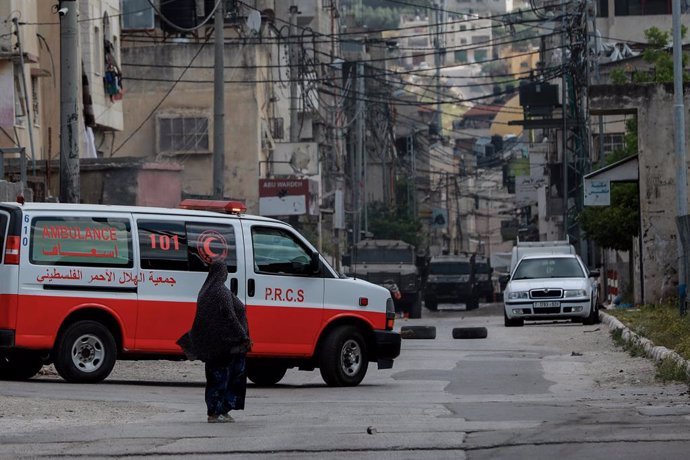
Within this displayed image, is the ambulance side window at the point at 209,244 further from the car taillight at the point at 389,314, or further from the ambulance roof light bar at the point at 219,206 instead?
the car taillight at the point at 389,314

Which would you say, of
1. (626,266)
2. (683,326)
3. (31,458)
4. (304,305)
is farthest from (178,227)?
(626,266)

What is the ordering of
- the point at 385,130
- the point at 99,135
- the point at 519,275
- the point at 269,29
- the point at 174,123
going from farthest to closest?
the point at 385,130, the point at 269,29, the point at 174,123, the point at 99,135, the point at 519,275

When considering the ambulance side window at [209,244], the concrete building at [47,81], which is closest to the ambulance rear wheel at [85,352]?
the ambulance side window at [209,244]

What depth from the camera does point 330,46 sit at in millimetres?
95500

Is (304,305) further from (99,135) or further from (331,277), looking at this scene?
(99,135)

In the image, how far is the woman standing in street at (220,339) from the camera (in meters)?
13.0

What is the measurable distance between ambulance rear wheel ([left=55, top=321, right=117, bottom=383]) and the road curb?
21.0ft

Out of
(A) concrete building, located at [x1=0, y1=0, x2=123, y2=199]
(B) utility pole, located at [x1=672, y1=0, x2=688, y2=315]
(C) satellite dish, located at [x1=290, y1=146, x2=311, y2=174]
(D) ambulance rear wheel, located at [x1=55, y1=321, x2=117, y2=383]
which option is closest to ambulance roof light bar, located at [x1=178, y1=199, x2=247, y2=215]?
(D) ambulance rear wheel, located at [x1=55, y1=321, x2=117, y2=383]

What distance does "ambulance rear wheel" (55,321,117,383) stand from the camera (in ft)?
53.8

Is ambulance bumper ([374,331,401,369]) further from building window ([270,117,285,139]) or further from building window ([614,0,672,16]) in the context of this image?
building window ([614,0,672,16])

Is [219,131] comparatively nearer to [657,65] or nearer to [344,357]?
[344,357]

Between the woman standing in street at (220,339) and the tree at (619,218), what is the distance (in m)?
31.9

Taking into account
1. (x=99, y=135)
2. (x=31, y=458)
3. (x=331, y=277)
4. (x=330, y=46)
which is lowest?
(x=31, y=458)

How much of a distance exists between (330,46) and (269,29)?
32020mm
